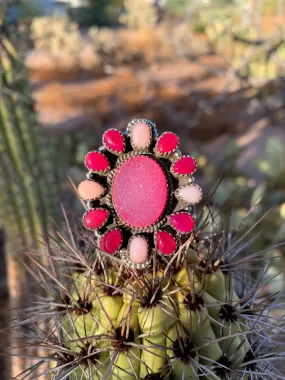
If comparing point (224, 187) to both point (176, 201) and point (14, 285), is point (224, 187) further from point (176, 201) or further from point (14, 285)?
point (176, 201)

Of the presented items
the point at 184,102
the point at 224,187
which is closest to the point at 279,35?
the point at 224,187

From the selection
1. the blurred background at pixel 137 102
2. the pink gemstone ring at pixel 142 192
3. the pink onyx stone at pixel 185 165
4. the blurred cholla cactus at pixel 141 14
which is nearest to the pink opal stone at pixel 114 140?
the pink gemstone ring at pixel 142 192

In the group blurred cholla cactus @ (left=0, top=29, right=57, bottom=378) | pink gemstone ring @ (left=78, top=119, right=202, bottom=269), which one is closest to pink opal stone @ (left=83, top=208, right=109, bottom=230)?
pink gemstone ring @ (left=78, top=119, right=202, bottom=269)

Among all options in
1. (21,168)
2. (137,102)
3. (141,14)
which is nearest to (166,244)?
(21,168)

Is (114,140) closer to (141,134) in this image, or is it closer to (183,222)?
(141,134)

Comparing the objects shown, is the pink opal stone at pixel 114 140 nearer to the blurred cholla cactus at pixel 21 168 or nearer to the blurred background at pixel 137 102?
the blurred background at pixel 137 102

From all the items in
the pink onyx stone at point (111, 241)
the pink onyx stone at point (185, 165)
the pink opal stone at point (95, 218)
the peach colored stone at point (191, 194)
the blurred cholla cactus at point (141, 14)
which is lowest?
the pink onyx stone at point (111, 241)
